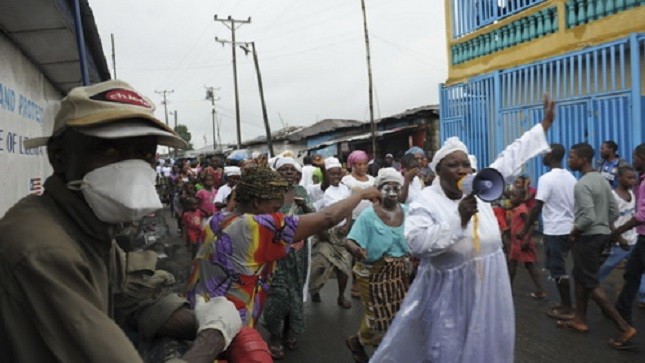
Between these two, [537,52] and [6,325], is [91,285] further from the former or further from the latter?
[537,52]

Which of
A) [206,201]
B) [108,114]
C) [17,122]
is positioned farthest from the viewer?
[206,201]

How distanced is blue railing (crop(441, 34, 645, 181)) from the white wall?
742 centimetres

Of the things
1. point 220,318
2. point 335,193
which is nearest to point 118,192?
point 220,318

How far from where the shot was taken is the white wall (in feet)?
12.1

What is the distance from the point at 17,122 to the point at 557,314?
5317 mm

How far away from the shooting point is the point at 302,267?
533 cm

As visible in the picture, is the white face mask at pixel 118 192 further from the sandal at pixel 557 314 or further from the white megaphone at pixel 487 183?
the sandal at pixel 557 314

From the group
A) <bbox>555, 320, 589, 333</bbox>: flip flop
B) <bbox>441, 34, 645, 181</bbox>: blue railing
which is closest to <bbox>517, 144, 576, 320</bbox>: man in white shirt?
<bbox>555, 320, 589, 333</bbox>: flip flop

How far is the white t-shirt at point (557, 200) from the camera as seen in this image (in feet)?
18.1

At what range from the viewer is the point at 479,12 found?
10891mm

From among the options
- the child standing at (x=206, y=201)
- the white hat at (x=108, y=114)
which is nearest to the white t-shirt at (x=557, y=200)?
the child standing at (x=206, y=201)

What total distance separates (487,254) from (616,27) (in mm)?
6382

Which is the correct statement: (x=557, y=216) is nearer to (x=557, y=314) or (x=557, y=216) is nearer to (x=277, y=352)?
(x=557, y=314)

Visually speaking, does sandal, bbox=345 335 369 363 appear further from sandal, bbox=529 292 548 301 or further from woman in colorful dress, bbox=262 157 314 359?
sandal, bbox=529 292 548 301
